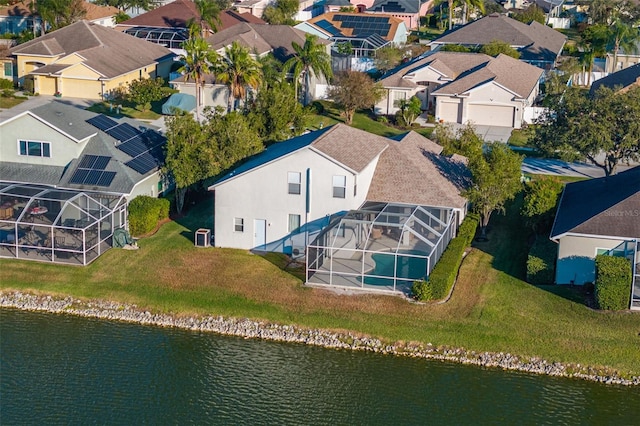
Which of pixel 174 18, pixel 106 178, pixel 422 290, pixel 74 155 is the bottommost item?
pixel 422 290

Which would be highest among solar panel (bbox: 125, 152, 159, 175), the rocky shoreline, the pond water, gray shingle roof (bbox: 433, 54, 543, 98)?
gray shingle roof (bbox: 433, 54, 543, 98)

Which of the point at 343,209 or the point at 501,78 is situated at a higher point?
the point at 501,78

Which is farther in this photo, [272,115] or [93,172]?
[272,115]

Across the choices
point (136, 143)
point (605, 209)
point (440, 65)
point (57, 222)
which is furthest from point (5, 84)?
point (605, 209)

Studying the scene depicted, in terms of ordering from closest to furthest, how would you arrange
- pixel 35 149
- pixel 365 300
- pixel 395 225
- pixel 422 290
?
pixel 422 290 < pixel 365 300 < pixel 395 225 < pixel 35 149

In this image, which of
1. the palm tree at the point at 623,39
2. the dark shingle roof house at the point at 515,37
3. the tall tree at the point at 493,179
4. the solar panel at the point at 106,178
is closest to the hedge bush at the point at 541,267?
the tall tree at the point at 493,179

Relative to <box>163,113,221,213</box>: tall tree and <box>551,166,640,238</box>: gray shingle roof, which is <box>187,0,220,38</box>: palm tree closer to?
<box>163,113,221,213</box>: tall tree

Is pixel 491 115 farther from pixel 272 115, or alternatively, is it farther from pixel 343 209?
pixel 343 209

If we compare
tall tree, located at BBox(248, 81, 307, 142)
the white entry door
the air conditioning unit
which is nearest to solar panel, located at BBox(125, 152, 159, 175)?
the air conditioning unit

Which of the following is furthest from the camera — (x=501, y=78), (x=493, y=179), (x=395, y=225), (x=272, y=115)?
(x=501, y=78)
